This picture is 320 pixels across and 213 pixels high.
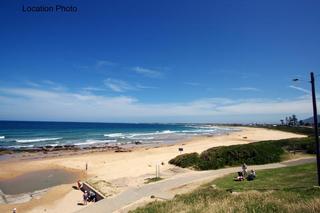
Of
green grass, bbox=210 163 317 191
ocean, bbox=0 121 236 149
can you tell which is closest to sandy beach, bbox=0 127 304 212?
green grass, bbox=210 163 317 191

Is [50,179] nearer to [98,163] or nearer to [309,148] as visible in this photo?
[98,163]

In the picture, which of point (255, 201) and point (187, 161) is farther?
point (187, 161)

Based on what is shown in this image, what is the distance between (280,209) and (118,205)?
9.11 meters

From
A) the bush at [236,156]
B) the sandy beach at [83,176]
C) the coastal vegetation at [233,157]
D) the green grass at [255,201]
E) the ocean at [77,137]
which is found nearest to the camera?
the green grass at [255,201]

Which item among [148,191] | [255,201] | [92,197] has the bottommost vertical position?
[92,197]

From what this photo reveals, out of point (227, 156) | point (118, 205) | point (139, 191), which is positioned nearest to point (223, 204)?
point (118, 205)

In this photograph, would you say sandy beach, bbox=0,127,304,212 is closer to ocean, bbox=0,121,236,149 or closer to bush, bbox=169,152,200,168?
bush, bbox=169,152,200,168

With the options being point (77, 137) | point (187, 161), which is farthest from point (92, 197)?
point (77, 137)

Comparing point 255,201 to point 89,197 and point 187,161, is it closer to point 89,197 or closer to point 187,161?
point 89,197

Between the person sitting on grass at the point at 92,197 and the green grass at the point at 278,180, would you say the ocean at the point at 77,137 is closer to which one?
the person sitting on grass at the point at 92,197

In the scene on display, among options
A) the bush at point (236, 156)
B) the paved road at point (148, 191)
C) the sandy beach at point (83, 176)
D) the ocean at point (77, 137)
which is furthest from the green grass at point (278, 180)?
the ocean at point (77, 137)

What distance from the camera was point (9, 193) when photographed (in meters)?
23.0

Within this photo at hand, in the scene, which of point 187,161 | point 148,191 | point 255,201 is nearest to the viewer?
point 255,201

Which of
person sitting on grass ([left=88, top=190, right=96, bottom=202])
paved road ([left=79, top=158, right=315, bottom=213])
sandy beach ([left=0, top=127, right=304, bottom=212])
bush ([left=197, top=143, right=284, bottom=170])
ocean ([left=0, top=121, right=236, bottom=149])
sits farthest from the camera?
ocean ([left=0, top=121, right=236, bottom=149])
